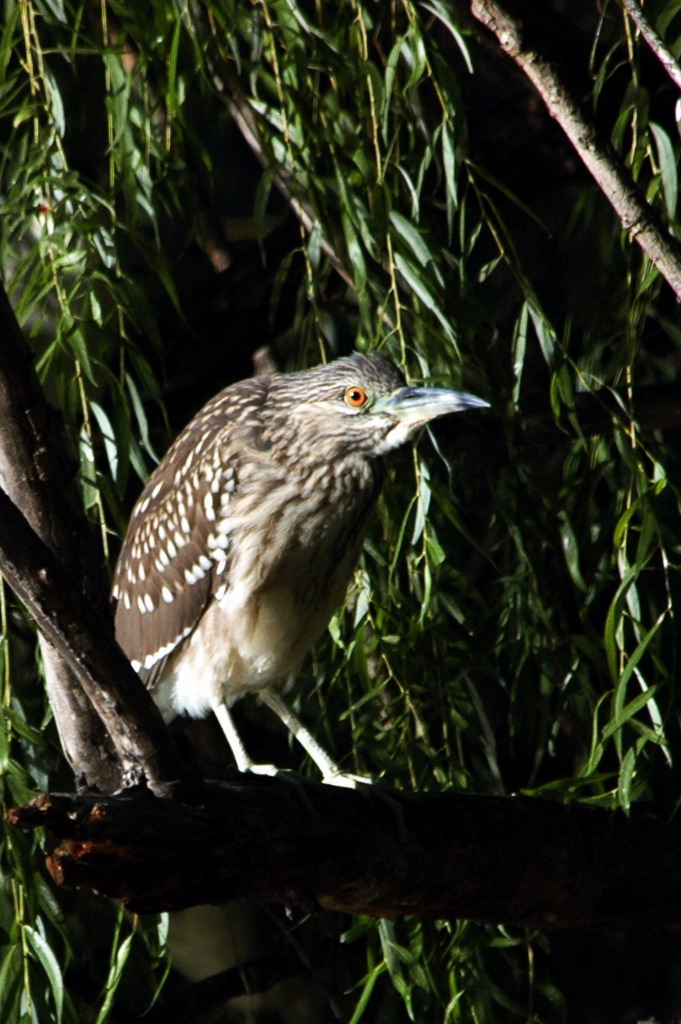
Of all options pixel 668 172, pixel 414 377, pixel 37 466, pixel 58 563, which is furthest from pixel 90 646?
pixel 668 172

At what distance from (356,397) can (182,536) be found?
0.39 m

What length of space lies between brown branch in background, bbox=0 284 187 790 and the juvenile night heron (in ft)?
1.98

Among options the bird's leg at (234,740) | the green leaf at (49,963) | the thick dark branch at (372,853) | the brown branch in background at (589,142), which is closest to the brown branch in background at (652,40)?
the brown branch in background at (589,142)

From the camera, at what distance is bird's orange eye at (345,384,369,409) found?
1983mm

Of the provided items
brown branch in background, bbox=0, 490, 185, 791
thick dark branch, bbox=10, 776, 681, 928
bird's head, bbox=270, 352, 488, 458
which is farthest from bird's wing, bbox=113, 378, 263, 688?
brown branch in background, bbox=0, 490, 185, 791

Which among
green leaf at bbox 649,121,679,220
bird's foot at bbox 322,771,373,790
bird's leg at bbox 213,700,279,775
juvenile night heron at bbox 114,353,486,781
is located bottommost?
bird's foot at bbox 322,771,373,790

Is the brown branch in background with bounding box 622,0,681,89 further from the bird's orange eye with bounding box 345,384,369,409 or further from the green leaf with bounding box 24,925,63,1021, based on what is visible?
the green leaf with bounding box 24,925,63,1021

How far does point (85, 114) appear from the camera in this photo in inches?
104

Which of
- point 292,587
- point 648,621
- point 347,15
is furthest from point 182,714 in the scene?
point 347,15

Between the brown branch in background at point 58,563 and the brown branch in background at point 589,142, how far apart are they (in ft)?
2.32

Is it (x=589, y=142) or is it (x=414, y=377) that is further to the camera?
(x=414, y=377)

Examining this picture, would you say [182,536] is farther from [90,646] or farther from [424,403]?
[90,646]

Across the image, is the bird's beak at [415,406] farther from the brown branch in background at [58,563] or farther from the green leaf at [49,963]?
the green leaf at [49,963]

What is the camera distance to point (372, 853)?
63.5 inches
